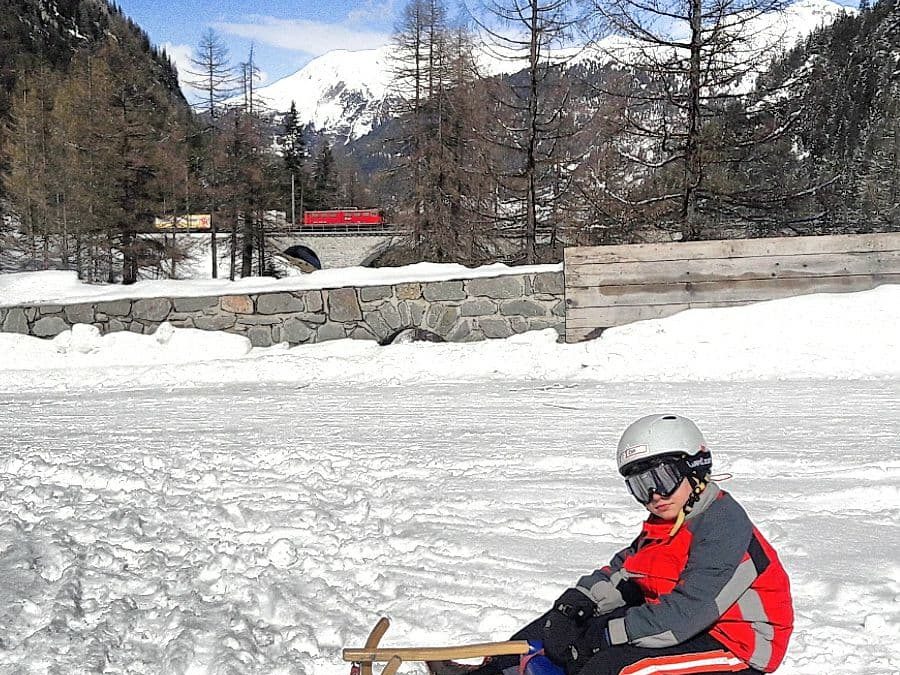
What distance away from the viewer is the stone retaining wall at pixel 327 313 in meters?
11.7

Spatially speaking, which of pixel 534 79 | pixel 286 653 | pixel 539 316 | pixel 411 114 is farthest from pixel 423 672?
pixel 411 114

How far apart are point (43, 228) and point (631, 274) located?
35771mm

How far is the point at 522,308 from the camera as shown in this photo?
11.7m

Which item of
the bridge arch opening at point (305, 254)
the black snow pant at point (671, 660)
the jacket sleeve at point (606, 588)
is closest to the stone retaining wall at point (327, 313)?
the jacket sleeve at point (606, 588)

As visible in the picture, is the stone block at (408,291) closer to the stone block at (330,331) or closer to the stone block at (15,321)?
the stone block at (330,331)

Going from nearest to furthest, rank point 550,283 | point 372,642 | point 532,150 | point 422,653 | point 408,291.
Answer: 1. point 422,653
2. point 372,642
3. point 550,283
4. point 408,291
5. point 532,150

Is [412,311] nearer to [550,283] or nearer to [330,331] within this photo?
[330,331]

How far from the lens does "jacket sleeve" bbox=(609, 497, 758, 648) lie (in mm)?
2514

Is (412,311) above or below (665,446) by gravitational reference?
below

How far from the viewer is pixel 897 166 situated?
22.9m

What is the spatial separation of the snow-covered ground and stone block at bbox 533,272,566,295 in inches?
29.1

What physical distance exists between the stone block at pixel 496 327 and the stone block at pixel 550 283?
647mm

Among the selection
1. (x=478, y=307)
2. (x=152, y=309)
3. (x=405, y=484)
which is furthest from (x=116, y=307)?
(x=405, y=484)

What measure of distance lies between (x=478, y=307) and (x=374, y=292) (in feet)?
4.89
